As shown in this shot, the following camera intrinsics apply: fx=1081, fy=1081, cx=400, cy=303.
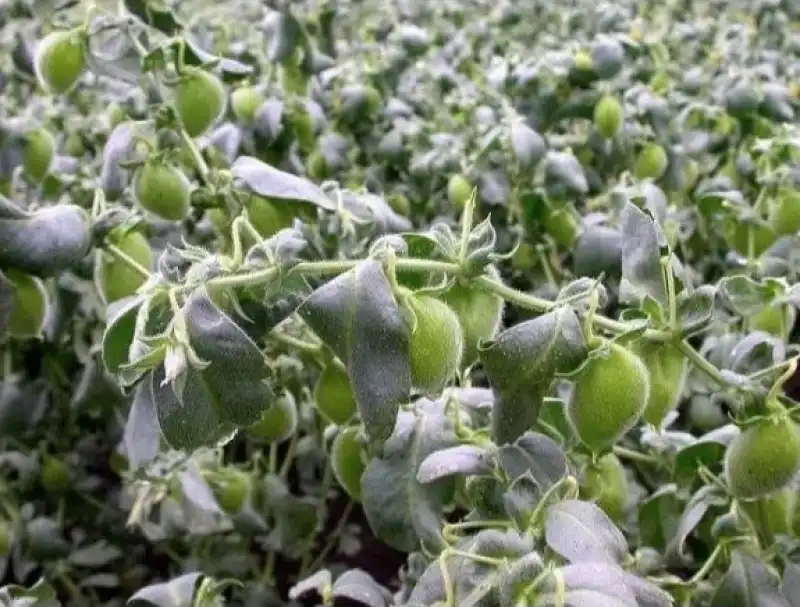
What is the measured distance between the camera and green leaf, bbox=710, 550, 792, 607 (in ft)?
2.68

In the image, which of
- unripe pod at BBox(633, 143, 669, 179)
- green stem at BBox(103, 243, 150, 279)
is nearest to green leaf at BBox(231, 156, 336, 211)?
green stem at BBox(103, 243, 150, 279)

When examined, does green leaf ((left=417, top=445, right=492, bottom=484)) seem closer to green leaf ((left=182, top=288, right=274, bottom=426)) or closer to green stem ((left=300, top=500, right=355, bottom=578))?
green leaf ((left=182, top=288, right=274, bottom=426))

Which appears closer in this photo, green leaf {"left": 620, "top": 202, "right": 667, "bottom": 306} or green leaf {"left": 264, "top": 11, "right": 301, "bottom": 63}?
green leaf {"left": 620, "top": 202, "right": 667, "bottom": 306}

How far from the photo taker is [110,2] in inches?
132

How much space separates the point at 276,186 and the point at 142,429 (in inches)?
9.5

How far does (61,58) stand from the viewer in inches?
44.1

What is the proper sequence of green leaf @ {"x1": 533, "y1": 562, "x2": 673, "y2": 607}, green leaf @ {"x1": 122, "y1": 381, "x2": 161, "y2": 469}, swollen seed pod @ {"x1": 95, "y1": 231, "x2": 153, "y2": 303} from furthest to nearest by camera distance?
swollen seed pod @ {"x1": 95, "y1": 231, "x2": 153, "y2": 303} → green leaf @ {"x1": 122, "y1": 381, "x2": 161, "y2": 469} → green leaf @ {"x1": 533, "y1": 562, "x2": 673, "y2": 607}

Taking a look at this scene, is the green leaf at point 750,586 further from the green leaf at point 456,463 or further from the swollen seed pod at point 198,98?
the swollen seed pod at point 198,98

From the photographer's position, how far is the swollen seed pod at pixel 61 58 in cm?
112

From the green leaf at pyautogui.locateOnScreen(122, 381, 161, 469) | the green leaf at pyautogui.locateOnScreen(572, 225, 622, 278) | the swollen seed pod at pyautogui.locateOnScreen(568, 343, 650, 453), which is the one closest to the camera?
the swollen seed pod at pyautogui.locateOnScreen(568, 343, 650, 453)

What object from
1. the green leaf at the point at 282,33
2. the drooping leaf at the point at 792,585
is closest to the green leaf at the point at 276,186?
the drooping leaf at the point at 792,585

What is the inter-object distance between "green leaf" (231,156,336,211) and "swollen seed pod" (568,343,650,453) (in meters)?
0.31

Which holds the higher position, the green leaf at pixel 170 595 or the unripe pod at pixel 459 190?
the green leaf at pixel 170 595

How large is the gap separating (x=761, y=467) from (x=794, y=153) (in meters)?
0.61
